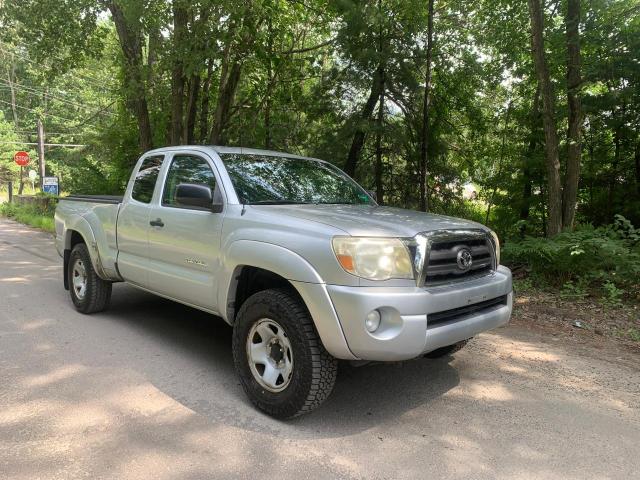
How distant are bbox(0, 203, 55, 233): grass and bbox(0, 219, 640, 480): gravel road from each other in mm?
11779

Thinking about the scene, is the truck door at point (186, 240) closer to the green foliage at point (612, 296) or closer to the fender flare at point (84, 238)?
the fender flare at point (84, 238)

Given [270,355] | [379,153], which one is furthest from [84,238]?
[379,153]

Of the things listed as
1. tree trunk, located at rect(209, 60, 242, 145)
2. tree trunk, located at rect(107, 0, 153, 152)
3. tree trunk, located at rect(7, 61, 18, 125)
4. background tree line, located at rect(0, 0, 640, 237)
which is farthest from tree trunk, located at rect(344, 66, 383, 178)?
tree trunk, located at rect(7, 61, 18, 125)

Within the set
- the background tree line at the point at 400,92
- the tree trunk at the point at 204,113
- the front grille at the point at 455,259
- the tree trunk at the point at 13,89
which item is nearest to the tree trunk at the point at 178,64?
the background tree line at the point at 400,92

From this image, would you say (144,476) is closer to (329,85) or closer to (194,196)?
(194,196)

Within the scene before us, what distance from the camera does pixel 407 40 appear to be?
11.8 m

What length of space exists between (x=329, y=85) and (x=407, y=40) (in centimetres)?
224

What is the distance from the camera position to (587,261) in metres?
7.14

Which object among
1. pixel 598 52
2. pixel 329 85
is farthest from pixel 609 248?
pixel 329 85

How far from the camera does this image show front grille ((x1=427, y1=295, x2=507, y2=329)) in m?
3.29

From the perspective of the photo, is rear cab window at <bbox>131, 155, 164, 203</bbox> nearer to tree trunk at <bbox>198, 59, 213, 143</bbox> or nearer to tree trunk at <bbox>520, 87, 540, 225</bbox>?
tree trunk at <bbox>198, 59, 213, 143</bbox>

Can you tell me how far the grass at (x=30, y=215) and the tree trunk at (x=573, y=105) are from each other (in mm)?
13529

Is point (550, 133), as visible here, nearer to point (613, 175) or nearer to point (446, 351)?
point (613, 175)

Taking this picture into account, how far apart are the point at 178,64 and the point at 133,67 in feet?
5.83
